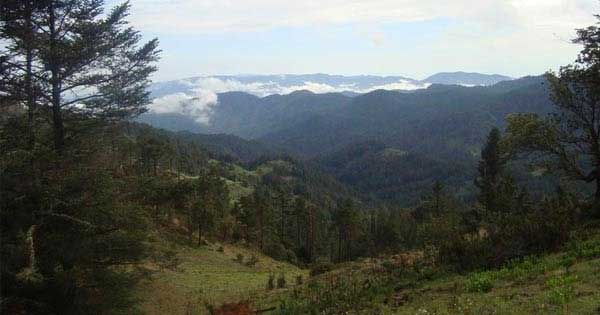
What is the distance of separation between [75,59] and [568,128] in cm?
2043

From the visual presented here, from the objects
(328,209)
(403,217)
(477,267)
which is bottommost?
(328,209)

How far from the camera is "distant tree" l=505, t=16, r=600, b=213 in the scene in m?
21.7

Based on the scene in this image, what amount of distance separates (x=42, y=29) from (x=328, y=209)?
170 meters

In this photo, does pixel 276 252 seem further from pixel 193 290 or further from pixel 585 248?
pixel 585 248

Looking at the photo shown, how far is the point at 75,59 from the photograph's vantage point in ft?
53.0

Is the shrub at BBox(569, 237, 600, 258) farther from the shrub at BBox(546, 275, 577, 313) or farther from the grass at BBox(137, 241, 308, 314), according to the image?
the grass at BBox(137, 241, 308, 314)

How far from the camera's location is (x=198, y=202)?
2095 inches

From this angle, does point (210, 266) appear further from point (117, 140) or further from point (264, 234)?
point (264, 234)

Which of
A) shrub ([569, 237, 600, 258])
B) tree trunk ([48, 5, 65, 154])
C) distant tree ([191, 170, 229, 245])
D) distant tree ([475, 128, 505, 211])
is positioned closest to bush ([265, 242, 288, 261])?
distant tree ([191, 170, 229, 245])

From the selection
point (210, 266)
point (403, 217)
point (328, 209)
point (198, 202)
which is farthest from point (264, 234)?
point (328, 209)

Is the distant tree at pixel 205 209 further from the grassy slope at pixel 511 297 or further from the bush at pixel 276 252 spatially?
the grassy slope at pixel 511 297

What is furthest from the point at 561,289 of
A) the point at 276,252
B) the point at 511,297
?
the point at 276,252

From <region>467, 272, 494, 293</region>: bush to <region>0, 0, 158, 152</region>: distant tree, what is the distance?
12690 mm

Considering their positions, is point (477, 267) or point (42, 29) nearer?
point (477, 267)
